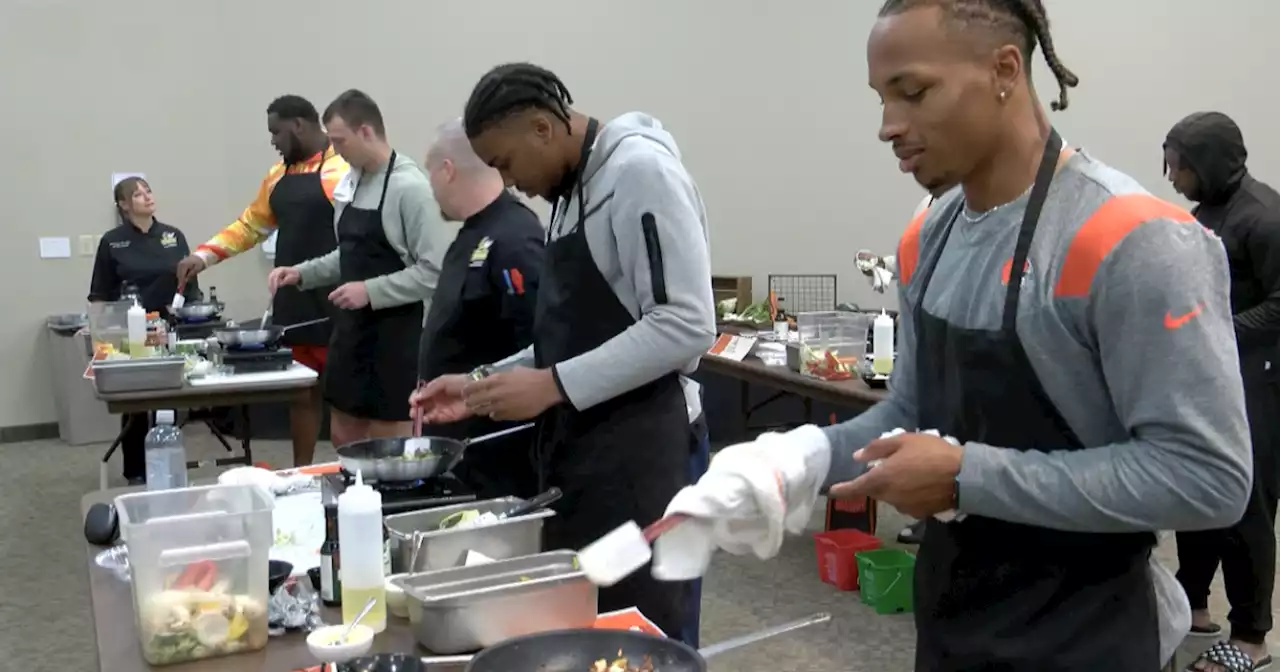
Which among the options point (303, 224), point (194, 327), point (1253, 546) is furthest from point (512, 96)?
point (194, 327)

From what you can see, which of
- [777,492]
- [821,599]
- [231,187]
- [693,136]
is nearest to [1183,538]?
[821,599]

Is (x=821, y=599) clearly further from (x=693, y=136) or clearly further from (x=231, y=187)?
(x=231, y=187)

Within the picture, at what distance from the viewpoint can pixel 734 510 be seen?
1177 mm

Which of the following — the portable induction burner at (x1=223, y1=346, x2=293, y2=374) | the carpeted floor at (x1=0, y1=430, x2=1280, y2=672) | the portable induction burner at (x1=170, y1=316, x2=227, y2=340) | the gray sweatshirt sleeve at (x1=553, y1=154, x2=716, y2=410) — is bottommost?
the carpeted floor at (x1=0, y1=430, x2=1280, y2=672)

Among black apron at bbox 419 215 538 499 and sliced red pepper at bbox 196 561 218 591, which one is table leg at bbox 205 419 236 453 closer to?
black apron at bbox 419 215 538 499

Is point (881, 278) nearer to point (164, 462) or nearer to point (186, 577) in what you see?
point (164, 462)

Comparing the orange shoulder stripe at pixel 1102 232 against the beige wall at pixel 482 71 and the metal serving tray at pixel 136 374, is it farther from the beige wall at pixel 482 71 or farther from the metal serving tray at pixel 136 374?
the beige wall at pixel 482 71

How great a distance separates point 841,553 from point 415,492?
94.4 inches

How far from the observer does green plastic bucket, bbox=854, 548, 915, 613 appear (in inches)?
148

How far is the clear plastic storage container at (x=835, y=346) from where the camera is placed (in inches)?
154

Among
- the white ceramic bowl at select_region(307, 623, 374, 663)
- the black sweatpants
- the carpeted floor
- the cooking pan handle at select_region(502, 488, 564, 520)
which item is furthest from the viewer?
the carpeted floor

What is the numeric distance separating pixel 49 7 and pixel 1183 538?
6.42 metres

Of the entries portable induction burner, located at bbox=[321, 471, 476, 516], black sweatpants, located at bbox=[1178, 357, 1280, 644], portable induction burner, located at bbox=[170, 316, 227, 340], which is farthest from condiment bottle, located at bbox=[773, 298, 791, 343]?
portable induction burner, located at bbox=[321, 471, 476, 516]

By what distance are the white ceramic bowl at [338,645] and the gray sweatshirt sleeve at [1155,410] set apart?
805 millimetres
